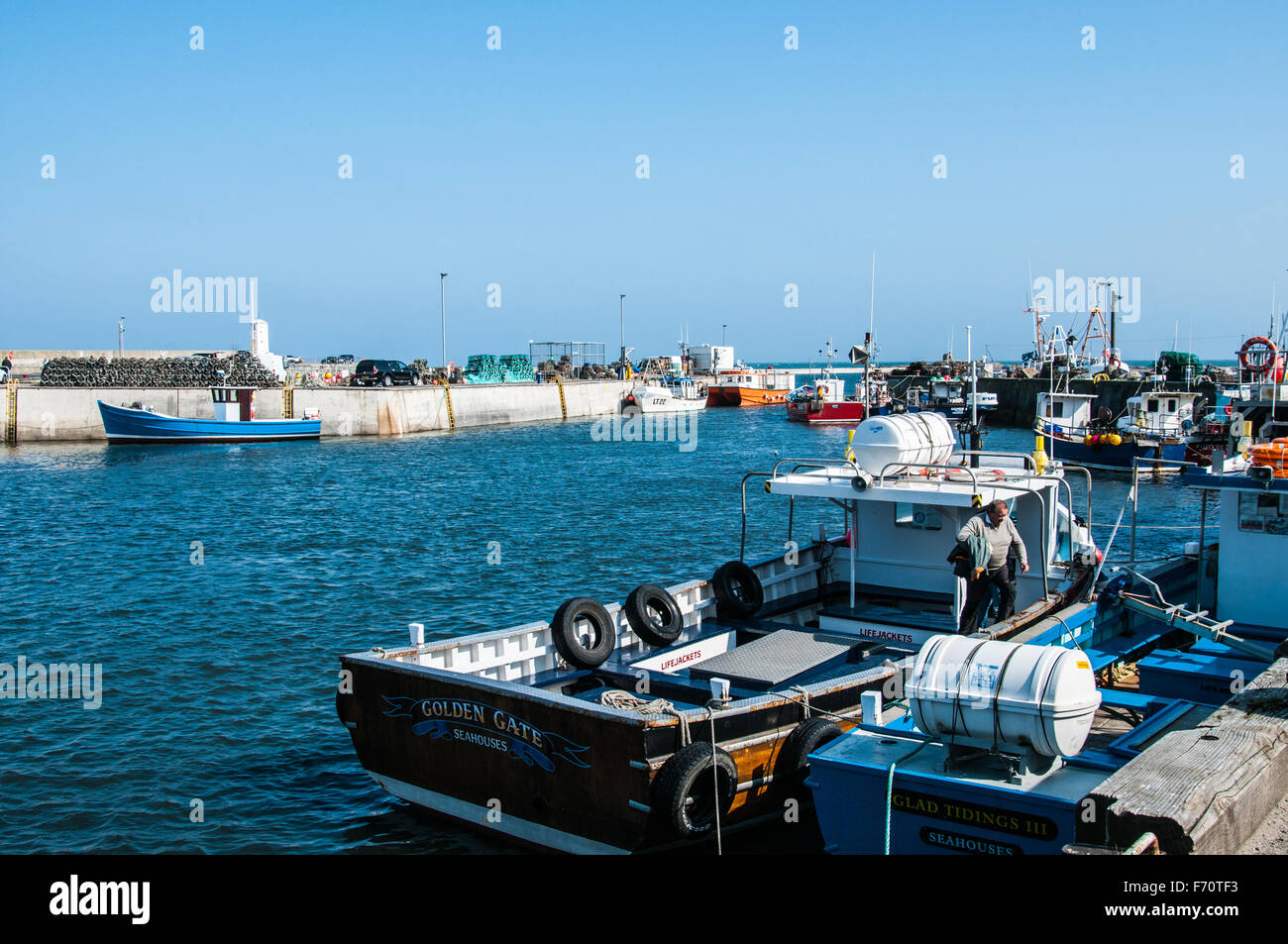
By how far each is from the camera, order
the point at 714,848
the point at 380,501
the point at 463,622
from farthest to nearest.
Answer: the point at 380,501, the point at 463,622, the point at 714,848

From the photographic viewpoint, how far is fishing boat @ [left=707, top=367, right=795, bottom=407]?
400 ft

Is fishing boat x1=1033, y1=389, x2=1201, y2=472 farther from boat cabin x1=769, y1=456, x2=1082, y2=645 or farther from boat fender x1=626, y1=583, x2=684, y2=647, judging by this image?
boat fender x1=626, y1=583, x2=684, y2=647

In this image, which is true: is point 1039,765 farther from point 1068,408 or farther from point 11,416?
point 11,416

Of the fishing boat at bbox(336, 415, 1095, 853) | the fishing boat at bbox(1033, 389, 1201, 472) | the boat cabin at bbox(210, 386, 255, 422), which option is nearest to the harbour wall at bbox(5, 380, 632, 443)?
the boat cabin at bbox(210, 386, 255, 422)

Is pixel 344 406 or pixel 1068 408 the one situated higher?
pixel 344 406

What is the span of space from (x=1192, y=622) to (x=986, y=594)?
82.5 inches

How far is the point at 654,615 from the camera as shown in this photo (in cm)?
1280

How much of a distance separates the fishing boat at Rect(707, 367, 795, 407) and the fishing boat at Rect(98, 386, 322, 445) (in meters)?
65.4

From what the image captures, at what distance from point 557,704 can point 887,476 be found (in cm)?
587

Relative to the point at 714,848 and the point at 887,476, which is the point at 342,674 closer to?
the point at 714,848

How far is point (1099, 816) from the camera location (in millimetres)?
6188

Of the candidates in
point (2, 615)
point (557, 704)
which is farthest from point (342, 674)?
point (2, 615)

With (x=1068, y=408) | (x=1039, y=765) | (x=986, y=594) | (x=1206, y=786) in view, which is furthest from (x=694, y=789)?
(x=1068, y=408)
